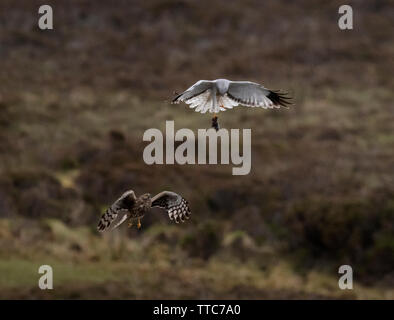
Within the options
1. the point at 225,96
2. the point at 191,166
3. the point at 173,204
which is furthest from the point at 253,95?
the point at 191,166

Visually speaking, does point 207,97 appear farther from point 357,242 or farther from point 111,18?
point 111,18

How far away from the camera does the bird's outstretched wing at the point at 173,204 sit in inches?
263

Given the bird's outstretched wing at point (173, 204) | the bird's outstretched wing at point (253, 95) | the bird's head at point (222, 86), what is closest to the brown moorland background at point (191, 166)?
the bird's outstretched wing at point (253, 95)

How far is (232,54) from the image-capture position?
36.3 meters

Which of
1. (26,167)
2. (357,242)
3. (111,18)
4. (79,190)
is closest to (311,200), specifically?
(357,242)

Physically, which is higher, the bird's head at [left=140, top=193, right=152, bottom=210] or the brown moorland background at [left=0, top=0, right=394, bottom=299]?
the brown moorland background at [left=0, top=0, right=394, bottom=299]

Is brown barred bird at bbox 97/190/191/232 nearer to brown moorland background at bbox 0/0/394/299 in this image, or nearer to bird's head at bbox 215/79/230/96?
bird's head at bbox 215/79/230/96

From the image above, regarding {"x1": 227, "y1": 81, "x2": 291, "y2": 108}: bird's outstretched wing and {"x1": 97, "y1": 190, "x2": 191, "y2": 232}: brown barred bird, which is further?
{"x1": 227, "y1": 81, "x2": 291, "y2": 108}: bird's outstretched wing

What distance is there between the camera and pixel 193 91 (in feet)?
24.6

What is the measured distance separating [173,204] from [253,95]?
74.7 inches

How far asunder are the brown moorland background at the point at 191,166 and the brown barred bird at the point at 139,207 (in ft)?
25.9

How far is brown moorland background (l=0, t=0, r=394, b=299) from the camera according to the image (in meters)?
16.3

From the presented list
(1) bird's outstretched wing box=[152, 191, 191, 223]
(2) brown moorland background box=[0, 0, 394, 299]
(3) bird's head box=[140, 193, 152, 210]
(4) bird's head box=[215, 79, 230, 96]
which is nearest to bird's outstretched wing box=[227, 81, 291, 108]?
(4) bird's head box=[215, 79, 230, 96]

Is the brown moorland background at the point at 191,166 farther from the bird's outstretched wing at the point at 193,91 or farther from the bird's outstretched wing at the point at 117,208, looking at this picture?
the bird's outstretched wing at the point at 117,208
